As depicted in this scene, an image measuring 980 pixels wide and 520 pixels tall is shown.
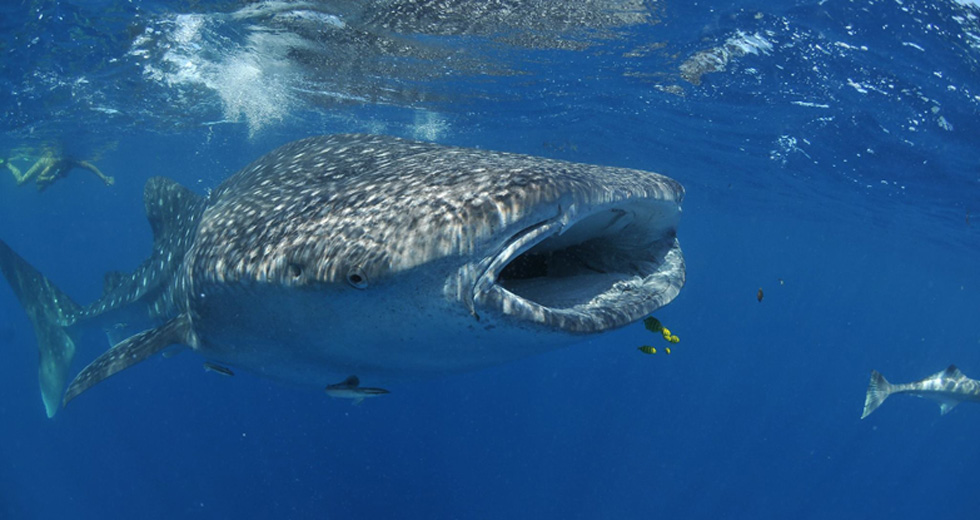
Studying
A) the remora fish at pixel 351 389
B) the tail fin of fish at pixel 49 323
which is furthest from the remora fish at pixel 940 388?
the tail fin of fish at pixel 49 323

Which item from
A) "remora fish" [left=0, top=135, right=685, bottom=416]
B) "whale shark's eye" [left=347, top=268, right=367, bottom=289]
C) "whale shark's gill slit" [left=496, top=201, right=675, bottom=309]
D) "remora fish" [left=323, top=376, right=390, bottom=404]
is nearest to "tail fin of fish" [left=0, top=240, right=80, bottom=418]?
"remora fish" [left=0, top=135, right=685, bottom=416]

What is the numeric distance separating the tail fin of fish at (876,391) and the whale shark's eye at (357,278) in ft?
42.2

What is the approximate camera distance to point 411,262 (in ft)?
8.04

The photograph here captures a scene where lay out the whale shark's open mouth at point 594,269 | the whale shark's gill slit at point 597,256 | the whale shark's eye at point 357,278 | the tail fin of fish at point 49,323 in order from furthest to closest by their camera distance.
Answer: the tail fin of fish at point 49,323, the whale shark's gill slit at point 597,256, the whale shark's eye at point 357,278, the whale shark's open mouth at point 594,269

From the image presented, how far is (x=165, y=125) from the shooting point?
24.3 m

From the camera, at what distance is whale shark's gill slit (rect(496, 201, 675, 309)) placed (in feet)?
9.72

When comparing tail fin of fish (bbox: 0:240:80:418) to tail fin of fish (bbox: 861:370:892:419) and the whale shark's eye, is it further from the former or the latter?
tail fin of fish (bbox: 861:370:892:419)

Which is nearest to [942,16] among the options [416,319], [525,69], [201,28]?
[525,69]

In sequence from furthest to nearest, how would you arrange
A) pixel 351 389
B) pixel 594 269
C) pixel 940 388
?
pixel 940 388 < pixel 351 389 < pixel 594 269

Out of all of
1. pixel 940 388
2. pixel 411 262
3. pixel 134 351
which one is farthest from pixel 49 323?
pixel 940 388

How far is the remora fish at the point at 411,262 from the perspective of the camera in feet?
8.02

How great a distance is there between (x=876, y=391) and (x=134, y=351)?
44.4 ft

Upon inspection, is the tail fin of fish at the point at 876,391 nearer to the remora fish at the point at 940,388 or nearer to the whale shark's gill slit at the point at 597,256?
the remora fish at the point at 940,388

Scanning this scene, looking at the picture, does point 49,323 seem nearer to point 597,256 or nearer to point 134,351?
point 134,351
